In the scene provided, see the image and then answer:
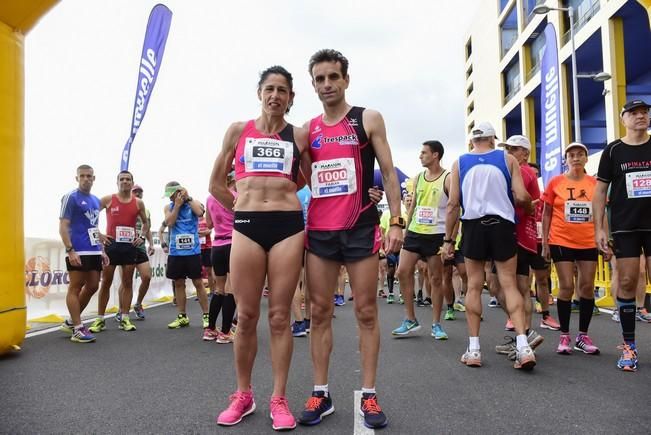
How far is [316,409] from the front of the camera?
9.20ft

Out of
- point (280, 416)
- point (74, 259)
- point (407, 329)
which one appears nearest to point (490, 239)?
point (407, 329)

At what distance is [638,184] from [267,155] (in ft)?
9.92

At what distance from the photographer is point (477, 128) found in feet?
14.4

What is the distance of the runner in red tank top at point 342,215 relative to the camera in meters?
2.95

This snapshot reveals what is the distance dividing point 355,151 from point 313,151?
0.26 metres

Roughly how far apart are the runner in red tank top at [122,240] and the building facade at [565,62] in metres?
12.1

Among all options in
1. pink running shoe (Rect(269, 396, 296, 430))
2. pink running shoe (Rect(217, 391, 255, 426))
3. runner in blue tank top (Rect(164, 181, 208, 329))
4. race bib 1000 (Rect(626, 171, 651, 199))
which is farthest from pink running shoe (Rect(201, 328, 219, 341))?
race bib 1000 (Rect(626, 171, 651, 199))

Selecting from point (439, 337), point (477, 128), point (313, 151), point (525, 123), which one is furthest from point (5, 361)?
point (525, 123)

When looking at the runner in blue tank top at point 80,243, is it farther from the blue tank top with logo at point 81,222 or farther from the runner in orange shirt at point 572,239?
the runner in orange shirt at point 572,239

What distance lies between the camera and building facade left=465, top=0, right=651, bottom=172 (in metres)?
19.0

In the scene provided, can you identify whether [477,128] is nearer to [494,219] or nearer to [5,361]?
Result: [494,219]

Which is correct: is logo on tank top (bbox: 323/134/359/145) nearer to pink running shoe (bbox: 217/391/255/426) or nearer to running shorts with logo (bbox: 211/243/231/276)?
pink running shoe (bbox: 217/391/255/426)

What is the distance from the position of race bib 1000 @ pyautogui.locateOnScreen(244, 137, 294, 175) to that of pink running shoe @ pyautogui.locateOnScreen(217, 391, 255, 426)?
4.17 ft

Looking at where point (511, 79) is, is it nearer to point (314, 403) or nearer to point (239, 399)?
point (314, 403)
